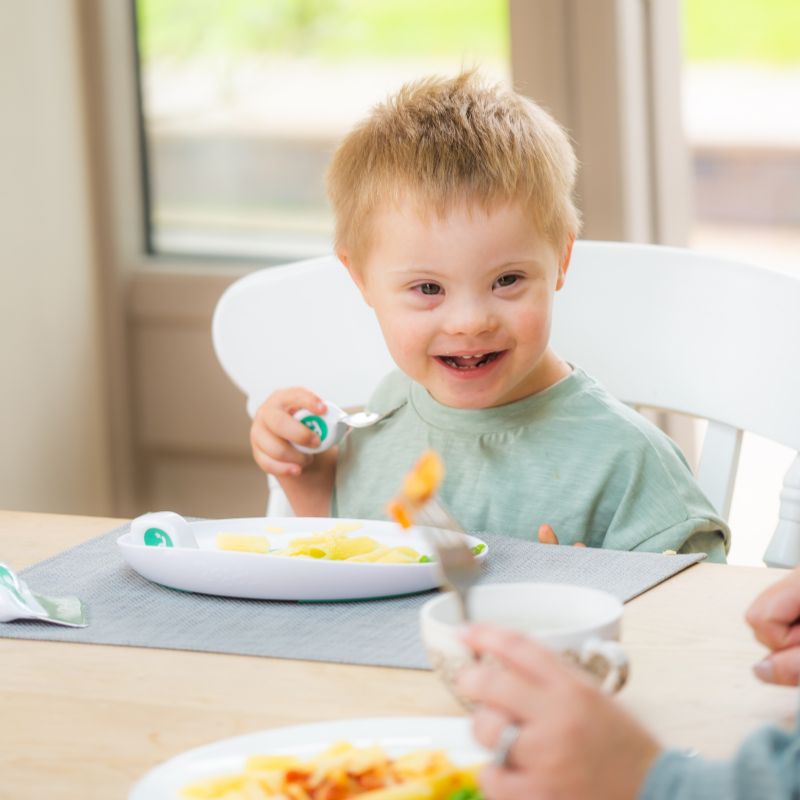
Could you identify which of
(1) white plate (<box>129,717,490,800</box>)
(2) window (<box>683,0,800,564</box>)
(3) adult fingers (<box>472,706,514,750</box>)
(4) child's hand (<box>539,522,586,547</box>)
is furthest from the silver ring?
(2) window (<box>683,0,800,564</box>)

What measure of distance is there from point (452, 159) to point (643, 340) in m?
0.29

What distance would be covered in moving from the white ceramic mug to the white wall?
1.85 metres

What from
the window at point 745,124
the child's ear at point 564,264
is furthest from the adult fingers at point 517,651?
the window at point 745,124

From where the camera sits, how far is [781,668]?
82cm

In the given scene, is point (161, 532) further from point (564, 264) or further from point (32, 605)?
point (564, 264)

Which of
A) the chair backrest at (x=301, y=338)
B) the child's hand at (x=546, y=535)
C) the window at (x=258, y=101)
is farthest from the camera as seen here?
the window at (x=258, y=101)

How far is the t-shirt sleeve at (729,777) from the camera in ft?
2.07

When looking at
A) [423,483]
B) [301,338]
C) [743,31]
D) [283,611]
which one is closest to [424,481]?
[423,483]

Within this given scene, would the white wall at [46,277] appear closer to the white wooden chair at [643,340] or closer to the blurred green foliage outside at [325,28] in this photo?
the blurred green foliage outside at [325,28]

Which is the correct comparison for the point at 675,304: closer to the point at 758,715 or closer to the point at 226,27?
the point at 758,715

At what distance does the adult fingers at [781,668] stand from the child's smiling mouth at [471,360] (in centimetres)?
59

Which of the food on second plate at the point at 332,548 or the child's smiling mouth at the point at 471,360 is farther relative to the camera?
the child's smiling mouth at the point at 471,360

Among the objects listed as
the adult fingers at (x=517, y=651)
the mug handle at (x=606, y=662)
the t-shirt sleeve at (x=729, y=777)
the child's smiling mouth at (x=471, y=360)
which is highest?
the adult fingers at (x=517, y=651)

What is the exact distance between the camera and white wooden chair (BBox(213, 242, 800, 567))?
1374 millimetres
